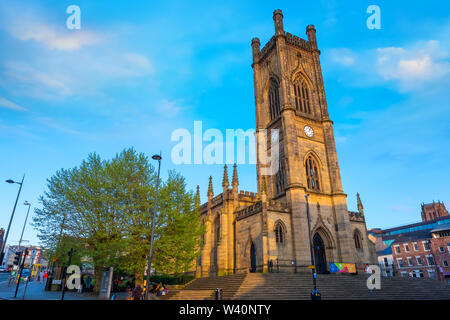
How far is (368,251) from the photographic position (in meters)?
34.9

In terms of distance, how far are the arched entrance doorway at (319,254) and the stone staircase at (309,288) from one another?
207 inches

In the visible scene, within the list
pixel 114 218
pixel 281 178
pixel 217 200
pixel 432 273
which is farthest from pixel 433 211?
pixel 114 218

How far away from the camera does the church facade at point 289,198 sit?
30.8m

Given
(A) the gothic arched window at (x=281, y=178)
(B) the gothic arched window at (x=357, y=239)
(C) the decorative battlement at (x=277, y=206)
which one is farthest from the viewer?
(A) the gothic arched window at (x=281, y=178)

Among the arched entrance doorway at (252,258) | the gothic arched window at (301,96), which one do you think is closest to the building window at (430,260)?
the gothic arched window at (301,96)

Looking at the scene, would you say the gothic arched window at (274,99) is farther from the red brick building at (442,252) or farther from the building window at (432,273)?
the building window at (432,273)

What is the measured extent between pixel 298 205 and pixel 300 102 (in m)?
16.4

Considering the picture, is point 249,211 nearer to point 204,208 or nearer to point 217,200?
point 217,200

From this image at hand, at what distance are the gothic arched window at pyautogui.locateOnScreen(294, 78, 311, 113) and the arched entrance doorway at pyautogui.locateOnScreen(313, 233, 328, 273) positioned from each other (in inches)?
700

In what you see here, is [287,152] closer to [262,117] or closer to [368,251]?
[262,117]

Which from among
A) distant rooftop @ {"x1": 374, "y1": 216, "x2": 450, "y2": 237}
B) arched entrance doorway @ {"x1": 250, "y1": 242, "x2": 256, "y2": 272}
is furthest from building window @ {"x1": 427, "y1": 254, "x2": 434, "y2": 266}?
arched entrance doorway @ {"x1": 250, "y1": 242, "x2": 256, "y2": 272}

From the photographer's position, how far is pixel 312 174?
120 feet

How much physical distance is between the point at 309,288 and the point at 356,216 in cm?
1672

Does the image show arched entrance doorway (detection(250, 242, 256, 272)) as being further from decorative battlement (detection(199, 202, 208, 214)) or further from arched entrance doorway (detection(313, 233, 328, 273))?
decorative battlement (detection(199, 202, 208, 214))
